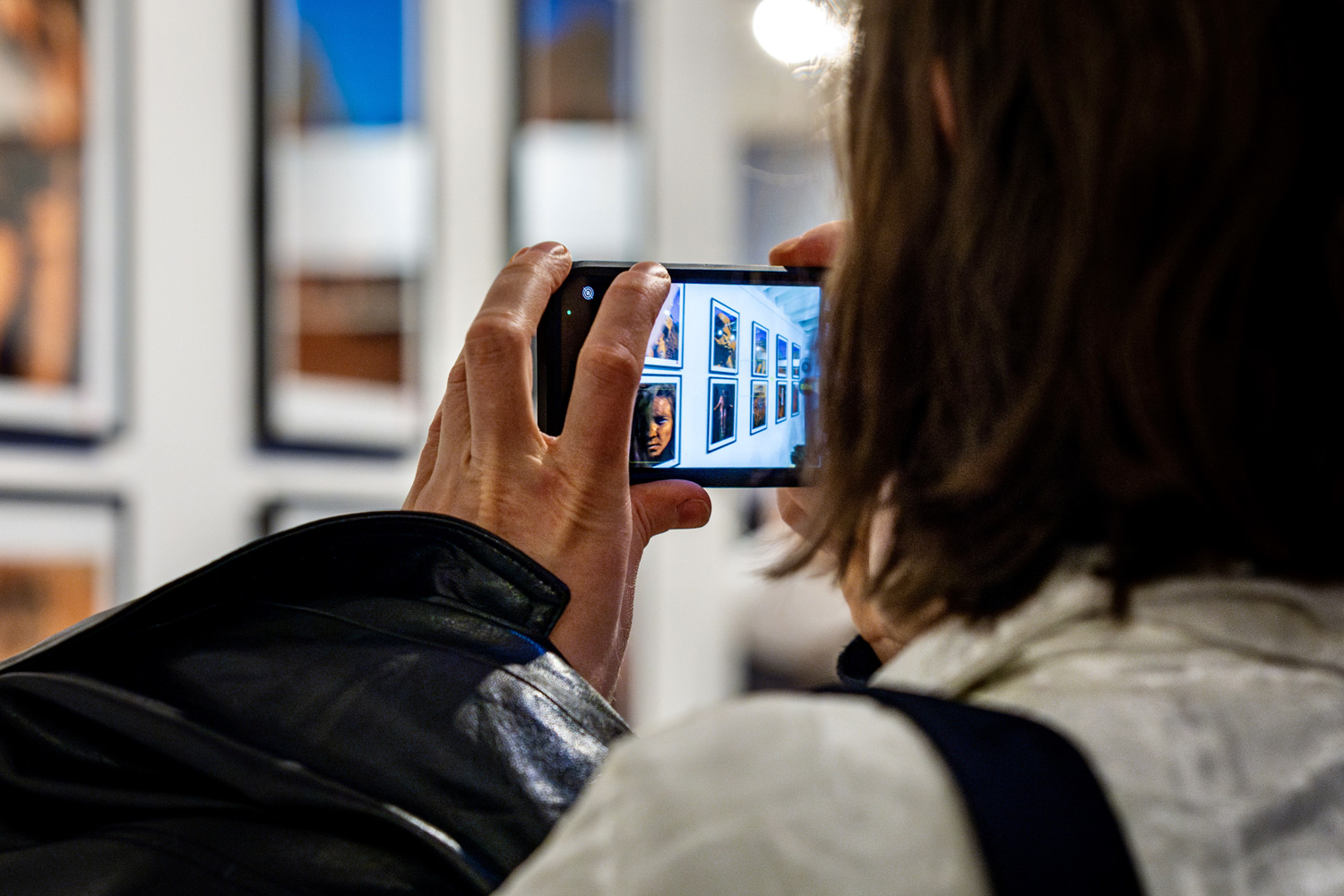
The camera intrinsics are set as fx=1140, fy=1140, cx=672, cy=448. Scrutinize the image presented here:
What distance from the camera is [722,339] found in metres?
0.69

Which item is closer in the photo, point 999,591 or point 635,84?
point 999,591

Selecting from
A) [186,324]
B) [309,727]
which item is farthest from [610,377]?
[186,324]

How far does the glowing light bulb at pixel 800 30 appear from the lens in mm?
556

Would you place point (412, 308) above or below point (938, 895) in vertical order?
above

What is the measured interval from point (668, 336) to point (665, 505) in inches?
4.0

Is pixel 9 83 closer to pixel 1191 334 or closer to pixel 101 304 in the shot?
pixel 101 304

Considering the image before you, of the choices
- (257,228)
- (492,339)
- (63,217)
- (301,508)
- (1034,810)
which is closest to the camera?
(1034,810)

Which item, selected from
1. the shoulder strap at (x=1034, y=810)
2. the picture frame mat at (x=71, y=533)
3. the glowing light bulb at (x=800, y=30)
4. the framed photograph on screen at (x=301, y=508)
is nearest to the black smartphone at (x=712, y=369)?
the glowing light bulb at (x=800, y=30)

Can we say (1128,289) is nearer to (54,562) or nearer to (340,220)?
(54,562)

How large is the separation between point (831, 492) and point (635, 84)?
240 centimetres

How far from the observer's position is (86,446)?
4.23 feet

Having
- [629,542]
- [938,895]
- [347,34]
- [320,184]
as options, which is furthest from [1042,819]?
[347,34]

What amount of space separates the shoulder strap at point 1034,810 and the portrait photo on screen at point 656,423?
1.31ft

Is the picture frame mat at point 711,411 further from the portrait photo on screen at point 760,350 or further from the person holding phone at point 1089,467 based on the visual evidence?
the person holding phone at point 1089,467
